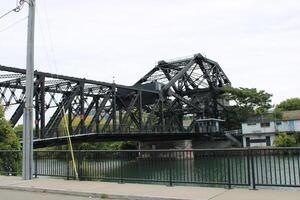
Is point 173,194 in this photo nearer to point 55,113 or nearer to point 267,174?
point 267,174

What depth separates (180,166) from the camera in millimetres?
17188

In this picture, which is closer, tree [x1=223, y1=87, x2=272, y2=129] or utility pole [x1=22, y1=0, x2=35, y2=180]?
utility pole [x1=22, y1=0, x2=35, y2=180]

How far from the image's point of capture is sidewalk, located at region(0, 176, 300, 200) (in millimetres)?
13828

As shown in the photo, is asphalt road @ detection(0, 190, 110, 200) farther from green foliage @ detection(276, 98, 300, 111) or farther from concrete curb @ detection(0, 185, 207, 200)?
green foliage @ detection(276, 98, 300, 111)

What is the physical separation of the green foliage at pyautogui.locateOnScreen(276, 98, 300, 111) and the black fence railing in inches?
4964

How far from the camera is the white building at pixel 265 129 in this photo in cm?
10038

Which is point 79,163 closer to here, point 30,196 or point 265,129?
point 30,196

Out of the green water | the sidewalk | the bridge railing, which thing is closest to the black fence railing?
the green water

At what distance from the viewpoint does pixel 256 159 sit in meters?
15.8

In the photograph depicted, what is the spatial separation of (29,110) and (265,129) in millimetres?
89411

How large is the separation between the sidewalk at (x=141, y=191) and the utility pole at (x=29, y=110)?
39.0 inches

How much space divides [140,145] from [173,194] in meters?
84.2

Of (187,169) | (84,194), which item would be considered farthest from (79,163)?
(187,169)

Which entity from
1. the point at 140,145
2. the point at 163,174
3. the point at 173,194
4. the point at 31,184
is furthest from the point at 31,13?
the point at 140,145
